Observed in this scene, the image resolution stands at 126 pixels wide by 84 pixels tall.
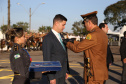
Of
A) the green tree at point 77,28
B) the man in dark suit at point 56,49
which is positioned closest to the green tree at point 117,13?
the green tree at point 77,28

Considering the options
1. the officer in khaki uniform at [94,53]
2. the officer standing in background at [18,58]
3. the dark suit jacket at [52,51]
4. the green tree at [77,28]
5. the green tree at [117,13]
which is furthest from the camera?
the green tree at [77,28]

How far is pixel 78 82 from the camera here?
24.3 feet

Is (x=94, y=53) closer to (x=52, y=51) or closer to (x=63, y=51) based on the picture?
(x=63, y=51)

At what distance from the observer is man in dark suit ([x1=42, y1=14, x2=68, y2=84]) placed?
11.5 ft

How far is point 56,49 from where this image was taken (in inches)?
140

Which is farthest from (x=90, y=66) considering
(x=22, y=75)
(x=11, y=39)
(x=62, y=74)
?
(x=11, y=39)

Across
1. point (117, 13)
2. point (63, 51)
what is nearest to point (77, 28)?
point (117, 13)

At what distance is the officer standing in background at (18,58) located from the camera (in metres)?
3.22

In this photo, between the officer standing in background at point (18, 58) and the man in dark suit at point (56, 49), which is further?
the man in dark suit at point (56, 49)

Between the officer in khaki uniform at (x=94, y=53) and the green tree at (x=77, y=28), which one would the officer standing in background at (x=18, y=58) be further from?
the green tree at (x=77, y=28)

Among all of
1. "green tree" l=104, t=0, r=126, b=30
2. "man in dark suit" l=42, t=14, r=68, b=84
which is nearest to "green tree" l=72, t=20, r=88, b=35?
"green tree" l=104, t=0, r=126, b=30

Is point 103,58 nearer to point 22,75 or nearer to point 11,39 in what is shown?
point 22,75

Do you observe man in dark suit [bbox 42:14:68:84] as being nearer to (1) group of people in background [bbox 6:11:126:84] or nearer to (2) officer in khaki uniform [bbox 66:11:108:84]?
(1) group of people in background [bbox 6:11:126:84]

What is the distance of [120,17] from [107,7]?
18.7 ft
